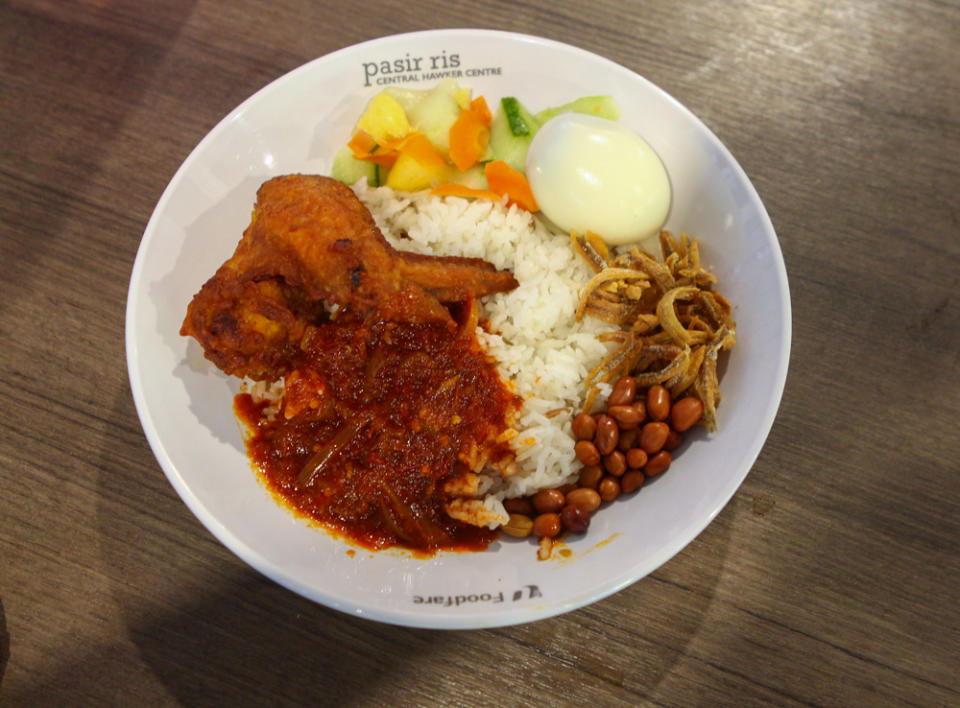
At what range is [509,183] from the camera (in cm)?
258

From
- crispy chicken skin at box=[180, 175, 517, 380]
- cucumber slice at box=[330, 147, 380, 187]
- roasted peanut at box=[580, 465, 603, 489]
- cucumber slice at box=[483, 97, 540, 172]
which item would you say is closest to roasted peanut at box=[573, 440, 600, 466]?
roasted peanut at box=[580, 465, 603, 489]

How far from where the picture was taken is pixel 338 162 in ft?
8.52

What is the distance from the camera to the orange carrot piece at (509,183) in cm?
255

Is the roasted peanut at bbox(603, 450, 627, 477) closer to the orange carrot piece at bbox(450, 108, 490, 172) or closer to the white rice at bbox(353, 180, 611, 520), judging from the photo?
the white rice at bbox(353, 180, 611, 520)

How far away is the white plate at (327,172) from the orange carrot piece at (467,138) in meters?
0.13

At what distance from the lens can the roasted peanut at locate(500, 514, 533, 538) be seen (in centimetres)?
210

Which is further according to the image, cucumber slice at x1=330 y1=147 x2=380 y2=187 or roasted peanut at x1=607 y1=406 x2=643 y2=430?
cucumber slice at x1=330 y1=147 x2=380 y2=187

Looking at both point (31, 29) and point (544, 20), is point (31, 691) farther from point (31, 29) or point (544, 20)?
point (544, 20)

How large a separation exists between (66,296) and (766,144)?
3062 millimetres

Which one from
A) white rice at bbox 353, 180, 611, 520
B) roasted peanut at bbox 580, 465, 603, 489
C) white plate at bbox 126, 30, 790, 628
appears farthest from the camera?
white rice at bbox 353, 180, 611, 520

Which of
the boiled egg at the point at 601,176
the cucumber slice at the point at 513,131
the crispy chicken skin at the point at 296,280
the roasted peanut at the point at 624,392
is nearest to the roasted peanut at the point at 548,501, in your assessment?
the roasted peanut at the point at 624,392

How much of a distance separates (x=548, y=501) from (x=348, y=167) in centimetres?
154

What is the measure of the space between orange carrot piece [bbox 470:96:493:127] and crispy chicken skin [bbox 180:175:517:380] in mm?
648

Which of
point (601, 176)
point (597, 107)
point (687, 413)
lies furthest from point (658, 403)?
point (597, 107)
